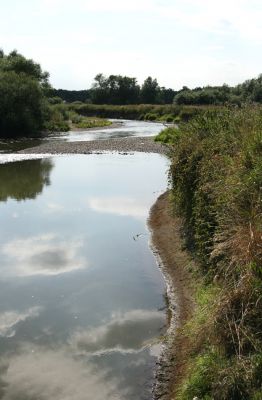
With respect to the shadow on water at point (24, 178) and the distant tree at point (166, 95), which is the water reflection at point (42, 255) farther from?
the distant tree at point (166, 95)

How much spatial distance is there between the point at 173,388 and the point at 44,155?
31.9 meters

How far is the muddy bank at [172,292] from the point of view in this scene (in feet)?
24.9

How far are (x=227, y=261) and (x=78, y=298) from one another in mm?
4250

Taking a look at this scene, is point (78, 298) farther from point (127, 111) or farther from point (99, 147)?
point (127, 111)

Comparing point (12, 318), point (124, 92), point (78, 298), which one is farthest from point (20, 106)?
point (124, 92)

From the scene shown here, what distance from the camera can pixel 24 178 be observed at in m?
26.7

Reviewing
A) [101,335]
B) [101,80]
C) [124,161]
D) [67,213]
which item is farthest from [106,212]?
[101,80]

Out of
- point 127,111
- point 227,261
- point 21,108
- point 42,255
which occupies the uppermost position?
point 127,111

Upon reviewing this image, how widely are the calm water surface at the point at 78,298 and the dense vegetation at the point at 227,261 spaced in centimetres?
114

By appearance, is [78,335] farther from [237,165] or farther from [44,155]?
[44,155]

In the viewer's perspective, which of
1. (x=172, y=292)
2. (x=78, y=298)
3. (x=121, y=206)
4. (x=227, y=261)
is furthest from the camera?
(x=121, y=206)


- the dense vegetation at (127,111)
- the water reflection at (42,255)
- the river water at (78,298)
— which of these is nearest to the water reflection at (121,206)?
the river water at (78,298)

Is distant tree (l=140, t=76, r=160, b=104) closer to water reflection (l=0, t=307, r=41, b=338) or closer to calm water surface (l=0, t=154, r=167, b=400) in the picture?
calm water surface (l=0, t=154, r=167, b=400)

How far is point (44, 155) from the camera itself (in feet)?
124
